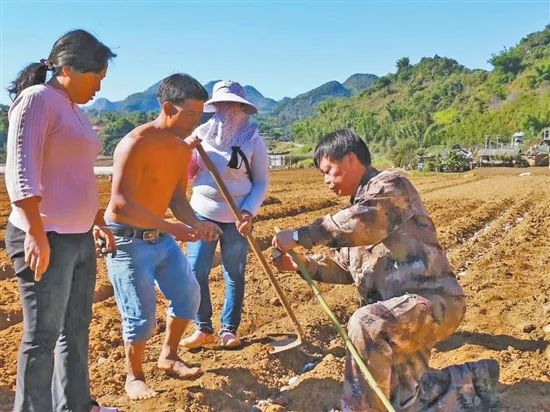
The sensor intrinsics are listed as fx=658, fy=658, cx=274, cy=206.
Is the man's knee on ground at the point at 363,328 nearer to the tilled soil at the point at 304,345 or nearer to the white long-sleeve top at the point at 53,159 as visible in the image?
the tilled soil at the point at 304,345

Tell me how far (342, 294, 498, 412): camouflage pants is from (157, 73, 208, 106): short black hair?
1347mm

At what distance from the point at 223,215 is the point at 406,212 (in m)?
1.43

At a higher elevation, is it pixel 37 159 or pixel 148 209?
pixel 37 159

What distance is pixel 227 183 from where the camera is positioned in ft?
13.6

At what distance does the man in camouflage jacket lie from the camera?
2.93 meters

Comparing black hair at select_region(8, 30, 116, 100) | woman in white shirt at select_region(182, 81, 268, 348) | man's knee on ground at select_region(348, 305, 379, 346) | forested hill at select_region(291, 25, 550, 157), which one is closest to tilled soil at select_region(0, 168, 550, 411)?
woman in white shirt at select_region(182, 81, 268, 348)

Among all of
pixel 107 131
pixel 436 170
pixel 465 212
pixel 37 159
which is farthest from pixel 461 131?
pixel 37 159

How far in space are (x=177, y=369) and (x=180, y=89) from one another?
1.59 meters

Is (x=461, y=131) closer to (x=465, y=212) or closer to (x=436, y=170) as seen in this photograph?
(x=436, y=170)

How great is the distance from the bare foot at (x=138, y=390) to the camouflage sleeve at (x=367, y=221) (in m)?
1.23

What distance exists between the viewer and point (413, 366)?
10.2 feet

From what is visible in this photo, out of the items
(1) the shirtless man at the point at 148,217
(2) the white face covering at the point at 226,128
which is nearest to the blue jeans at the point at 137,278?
(1) the shirtless man at the point at 148,217

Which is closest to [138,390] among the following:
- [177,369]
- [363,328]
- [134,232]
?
[177,369]

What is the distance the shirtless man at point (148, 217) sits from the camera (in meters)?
3.28
